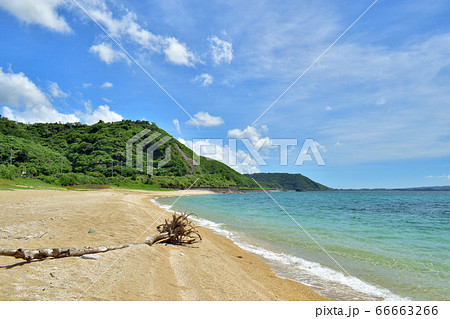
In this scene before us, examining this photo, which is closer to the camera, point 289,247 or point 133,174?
point 289,247

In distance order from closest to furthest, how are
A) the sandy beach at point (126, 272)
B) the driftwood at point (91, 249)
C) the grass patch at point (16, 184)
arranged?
the sandy beach at point (126, 272), the driftwood at point (91, 249), the grass patch at point (16, 184)

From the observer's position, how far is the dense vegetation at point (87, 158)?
5878 cm

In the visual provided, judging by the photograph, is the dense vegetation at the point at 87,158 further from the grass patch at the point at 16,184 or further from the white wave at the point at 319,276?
the white wave at the point at 319,276

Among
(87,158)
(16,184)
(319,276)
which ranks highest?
(87,158)

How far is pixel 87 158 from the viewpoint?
85.9m

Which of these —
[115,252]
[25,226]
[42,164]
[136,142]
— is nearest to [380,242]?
[115,252]

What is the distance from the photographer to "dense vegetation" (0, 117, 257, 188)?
5878 centimetres

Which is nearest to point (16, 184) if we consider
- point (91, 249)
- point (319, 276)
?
point (91, 249)

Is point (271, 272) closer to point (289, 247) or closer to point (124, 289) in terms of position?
point (289, 247)

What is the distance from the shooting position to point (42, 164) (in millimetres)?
62469

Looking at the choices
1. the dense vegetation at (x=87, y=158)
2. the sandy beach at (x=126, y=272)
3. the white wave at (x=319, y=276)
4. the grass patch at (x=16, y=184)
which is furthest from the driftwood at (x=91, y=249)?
the dense vegetation at (x=87, y=158)

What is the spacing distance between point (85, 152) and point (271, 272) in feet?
341

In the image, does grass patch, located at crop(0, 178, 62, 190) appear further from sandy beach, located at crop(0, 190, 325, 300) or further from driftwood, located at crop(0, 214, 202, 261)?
driftwood, located at crop(0, 214, 202, 261)

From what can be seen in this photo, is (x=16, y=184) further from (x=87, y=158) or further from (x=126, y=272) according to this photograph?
(x=87, y=158)
